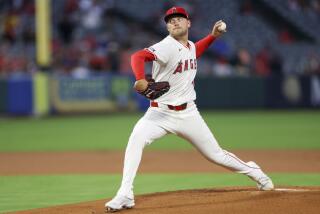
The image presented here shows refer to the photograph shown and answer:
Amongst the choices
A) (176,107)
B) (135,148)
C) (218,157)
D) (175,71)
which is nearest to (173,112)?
(176,107)

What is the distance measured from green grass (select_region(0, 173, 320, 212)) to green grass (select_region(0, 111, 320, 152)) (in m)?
3.60

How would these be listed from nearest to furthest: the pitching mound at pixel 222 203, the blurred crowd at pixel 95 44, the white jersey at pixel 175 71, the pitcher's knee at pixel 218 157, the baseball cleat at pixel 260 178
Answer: the pitching mound at pixel 222 203, the white jersey at pixel 175 71, the pitcher's knee at pixel 218 157, the baseball cleat at pixel 260 178, the blurred crowd at pixel 95 44

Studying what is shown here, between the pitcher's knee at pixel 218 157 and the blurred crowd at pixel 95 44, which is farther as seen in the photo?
the blurred crowd at pixel 95 44

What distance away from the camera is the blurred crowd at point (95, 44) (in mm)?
20766

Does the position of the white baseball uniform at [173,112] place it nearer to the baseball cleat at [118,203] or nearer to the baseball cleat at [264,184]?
the baseball cleat at [118,203]

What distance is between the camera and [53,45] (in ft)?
71.2

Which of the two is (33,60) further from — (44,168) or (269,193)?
(269,193)

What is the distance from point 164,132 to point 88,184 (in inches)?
99.4

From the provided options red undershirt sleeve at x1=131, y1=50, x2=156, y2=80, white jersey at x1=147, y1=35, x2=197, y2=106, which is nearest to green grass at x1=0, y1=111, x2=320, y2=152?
white jersey at x1=147, y1=35, x2=197, y2=106

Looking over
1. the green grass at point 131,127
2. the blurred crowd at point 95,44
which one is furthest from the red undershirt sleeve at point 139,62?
the blurred crowd at point 95,44

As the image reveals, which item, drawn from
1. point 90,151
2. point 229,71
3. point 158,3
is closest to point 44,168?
point 90,151

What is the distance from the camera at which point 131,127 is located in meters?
16.3

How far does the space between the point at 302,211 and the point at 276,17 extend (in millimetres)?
18898

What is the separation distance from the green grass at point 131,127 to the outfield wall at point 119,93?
497 millimetres
